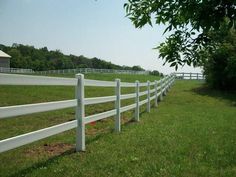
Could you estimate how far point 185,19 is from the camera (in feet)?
15.0

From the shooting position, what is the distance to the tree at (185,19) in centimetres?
389

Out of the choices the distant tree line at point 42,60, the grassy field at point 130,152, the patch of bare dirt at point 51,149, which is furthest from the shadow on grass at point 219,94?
the distant tree line at point 42,60

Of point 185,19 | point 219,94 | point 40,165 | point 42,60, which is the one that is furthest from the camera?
point 42,60

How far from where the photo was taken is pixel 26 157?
7066mm

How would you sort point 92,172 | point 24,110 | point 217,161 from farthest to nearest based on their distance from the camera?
point 217,161, point 92,172, point 24,110

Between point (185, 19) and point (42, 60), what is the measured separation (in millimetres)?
137228

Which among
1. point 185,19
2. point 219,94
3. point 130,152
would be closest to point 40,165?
point 130,152

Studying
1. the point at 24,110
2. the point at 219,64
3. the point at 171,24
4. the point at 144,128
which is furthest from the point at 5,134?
the point at 219,64

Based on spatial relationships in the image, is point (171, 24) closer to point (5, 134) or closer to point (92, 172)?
point (92, 172)

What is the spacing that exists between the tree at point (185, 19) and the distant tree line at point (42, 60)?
377 ft

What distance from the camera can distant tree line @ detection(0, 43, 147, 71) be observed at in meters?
122

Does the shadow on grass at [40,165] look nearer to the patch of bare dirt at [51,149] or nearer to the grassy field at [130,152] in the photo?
the grassy field at [130,152]

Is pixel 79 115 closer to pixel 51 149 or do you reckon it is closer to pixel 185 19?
pixel 51 149

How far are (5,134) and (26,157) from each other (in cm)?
284
